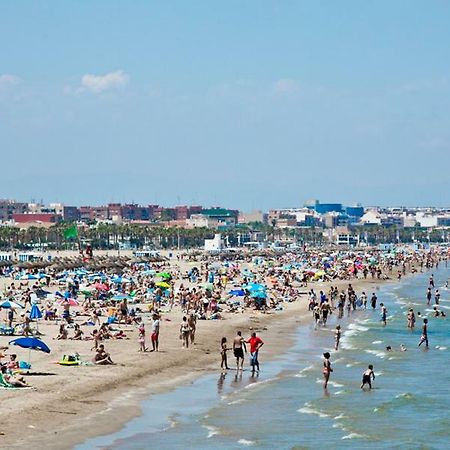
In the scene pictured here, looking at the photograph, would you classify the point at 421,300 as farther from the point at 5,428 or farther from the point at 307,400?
the point at 5,428

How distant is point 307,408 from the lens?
2433cm

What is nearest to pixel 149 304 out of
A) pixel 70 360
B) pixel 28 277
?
pixel 70 360

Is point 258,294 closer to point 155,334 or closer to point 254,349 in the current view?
point 155,334

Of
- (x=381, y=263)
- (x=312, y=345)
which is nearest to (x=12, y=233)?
(x=381, y=263)

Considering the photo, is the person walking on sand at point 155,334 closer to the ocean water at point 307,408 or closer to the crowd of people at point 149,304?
the crowd of people at point 149,304

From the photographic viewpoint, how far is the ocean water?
2081 cm

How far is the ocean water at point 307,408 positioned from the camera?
20812 mm

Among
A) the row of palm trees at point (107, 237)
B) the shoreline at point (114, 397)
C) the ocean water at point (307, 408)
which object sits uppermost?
the row of palm trees at point (107, 237)

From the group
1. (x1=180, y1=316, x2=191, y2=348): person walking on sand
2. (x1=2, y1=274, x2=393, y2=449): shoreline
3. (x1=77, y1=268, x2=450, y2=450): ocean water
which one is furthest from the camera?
(x1=180, y1=316, x2=191, y2=348): person walking on sand

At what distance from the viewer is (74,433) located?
20.4 m

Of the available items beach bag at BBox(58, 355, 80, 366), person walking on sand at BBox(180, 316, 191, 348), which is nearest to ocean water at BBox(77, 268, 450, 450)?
person walking on sand at BBox(180, 316, 191, 348)

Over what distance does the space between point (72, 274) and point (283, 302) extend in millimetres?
19238

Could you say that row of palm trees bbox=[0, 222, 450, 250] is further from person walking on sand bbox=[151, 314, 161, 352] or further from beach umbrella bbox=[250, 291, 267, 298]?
person walking on sand bbox=[151, 314, 161, 352]

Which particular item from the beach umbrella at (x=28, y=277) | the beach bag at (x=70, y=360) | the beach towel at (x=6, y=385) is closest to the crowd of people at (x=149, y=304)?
the beach umbrella at (x=28, y=277)
